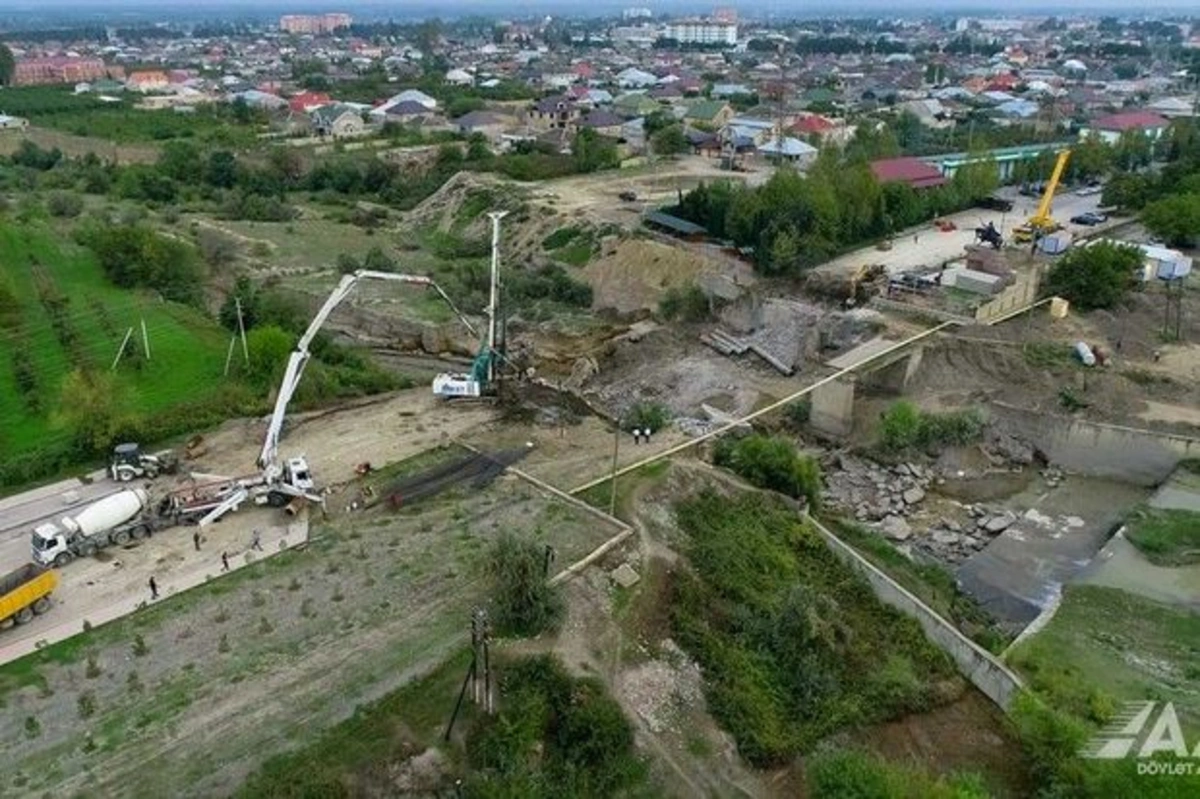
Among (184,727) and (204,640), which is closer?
(184,727)

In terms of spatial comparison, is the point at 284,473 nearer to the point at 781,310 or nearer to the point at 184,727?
the point at 184,727

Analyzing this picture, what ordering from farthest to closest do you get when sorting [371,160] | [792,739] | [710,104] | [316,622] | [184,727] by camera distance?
[710,104] → [371,160] → [316,622] → [792,739] → [184,727]

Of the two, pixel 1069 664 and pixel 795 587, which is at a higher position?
pixel 795 587

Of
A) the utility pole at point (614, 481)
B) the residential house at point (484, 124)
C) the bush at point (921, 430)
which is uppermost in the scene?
the residential house at point (484, 124)

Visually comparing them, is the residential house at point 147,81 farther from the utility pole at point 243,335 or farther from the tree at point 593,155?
the utility pole at point 243,335

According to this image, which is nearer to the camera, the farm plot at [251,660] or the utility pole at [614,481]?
the farm plot at [251,660]

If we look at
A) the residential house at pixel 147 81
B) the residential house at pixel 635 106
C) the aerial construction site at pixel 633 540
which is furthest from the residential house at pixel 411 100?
the aerial construction site at pixel 633 540

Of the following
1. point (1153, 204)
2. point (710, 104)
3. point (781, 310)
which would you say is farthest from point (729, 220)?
point (710, 104)
